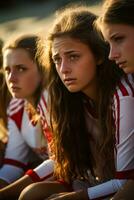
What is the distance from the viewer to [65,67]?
2695 millimetres

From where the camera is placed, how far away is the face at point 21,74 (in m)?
3.19

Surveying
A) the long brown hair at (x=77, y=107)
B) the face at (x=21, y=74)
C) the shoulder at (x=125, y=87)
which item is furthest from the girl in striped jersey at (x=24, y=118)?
the shoulder at (x=125, y=87)

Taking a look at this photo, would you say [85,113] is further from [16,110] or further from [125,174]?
[16,110]

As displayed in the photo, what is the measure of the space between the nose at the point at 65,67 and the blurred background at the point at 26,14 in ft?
16.2

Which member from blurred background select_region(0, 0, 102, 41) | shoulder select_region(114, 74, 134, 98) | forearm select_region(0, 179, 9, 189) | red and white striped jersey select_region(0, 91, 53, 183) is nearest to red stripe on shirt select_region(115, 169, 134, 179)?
shoulder select_region(114, 74, 134, 98)

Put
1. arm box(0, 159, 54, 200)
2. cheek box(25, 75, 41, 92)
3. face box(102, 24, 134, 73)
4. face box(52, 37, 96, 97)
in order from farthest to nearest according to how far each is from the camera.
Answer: cheek box(25, 75, 41, 92) → arm box(0, 159, 54, 200) → face box(52, 37, 96, 97) → face box(102, 24, 134, 73)

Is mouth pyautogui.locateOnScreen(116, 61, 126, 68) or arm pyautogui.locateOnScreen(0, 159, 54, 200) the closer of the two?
mouth pyautogui.locateOnScreen(116, 61, 126, 68)

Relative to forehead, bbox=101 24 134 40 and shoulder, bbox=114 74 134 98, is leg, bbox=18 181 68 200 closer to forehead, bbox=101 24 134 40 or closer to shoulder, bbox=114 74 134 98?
shoulder, bbox=114 74 134 98

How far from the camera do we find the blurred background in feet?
26.5

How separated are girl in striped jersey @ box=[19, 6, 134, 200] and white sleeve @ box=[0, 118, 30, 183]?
516 millimetres

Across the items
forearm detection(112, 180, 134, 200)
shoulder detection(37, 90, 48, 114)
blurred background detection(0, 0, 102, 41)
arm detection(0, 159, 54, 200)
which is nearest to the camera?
forearm detection(112, 180, 134, 200)

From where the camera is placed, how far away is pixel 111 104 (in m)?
2.65

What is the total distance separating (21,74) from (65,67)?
564 millimetres

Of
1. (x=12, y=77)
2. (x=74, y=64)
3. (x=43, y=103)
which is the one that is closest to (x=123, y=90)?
(x=74, y=64)
